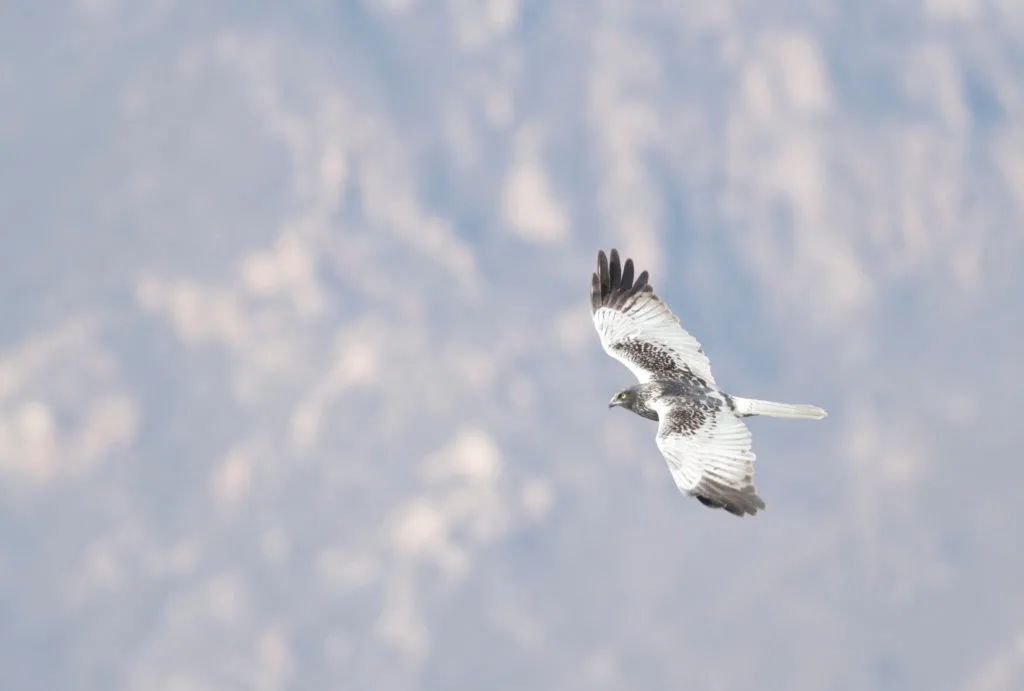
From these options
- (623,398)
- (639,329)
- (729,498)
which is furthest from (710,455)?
(639,329)

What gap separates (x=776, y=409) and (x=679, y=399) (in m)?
2.73

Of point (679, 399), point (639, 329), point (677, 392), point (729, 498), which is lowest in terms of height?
point (729, 498)

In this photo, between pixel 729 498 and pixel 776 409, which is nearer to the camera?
pixel 729 498

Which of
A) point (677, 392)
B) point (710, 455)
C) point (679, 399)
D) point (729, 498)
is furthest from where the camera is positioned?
point (677, 392)

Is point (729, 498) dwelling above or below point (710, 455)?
below

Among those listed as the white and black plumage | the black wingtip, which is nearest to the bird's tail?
the white and black plumage

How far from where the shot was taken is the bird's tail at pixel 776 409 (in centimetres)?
3177

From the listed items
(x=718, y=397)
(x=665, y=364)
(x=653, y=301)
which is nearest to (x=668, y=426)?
(x=718, y=397)

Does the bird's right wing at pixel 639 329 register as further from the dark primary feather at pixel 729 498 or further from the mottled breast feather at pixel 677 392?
the dark primary feather at pixel 729 498

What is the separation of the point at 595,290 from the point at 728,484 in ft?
38.6

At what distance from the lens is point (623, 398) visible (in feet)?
114

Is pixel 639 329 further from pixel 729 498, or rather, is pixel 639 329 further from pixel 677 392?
pixel 729 498

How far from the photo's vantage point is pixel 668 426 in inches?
1248

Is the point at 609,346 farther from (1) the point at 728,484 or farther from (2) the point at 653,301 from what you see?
(1) the point at 728,484
